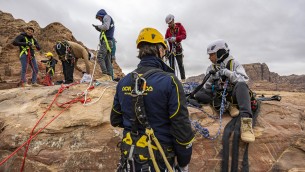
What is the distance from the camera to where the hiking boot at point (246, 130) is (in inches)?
177

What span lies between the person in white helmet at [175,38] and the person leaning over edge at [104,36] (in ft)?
7.59

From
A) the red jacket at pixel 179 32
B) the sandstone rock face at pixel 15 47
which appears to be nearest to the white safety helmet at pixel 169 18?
the red jacket at pixel 179 32

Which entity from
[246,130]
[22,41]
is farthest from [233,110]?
[22,41]

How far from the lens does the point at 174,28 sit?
30.0ft

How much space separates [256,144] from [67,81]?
274 inches

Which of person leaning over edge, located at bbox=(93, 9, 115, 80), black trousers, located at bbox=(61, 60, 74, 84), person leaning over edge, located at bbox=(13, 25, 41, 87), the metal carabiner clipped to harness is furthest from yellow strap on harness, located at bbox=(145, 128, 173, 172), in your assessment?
person leaning over edge, located at bbox=(13, 25, 41, 87)

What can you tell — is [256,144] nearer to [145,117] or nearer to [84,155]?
[145,117]

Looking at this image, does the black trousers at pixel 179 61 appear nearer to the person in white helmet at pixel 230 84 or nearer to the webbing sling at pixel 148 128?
the person in white helmet at pixel 230 84

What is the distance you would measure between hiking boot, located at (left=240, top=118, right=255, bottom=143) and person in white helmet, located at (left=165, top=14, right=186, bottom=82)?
4.83m

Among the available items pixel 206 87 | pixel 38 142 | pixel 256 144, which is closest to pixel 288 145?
pixel 256 144

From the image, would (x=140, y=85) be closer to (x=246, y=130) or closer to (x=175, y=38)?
(x=246, y=130)

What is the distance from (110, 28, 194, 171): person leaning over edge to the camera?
2627mm

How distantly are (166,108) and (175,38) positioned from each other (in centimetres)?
662

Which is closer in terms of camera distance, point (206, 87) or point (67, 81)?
point (206, 87)
